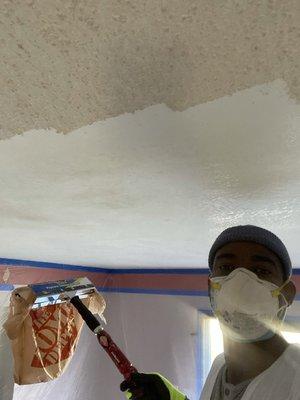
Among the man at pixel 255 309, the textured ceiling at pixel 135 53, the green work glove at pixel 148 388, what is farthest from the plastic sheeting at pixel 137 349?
the textured ceiling at pixel 135 53

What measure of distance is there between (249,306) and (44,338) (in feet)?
4.45

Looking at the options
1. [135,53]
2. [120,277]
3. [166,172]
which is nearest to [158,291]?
[120,277]

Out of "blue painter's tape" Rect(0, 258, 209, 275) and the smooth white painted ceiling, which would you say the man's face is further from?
"blue painter's tape" Rect(0, 258, 209, 275)

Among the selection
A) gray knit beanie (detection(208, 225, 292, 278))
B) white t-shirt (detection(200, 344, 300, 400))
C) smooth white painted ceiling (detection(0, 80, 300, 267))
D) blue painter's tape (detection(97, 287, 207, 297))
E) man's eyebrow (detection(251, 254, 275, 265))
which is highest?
smooth white painted ceiling (detection(0, 80, 300, 267))

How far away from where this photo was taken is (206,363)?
8.30 feet

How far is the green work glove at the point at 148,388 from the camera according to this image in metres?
1.06

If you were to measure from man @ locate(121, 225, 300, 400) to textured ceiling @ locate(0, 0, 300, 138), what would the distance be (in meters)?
0.47

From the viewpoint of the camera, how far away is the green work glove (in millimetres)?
1060

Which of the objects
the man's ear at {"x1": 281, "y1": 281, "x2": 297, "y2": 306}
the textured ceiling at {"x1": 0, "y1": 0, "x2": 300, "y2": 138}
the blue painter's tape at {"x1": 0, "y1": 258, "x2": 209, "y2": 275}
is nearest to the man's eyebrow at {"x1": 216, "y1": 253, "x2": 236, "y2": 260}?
the man's ear at {"x1": 281, "y1": 281, "x2": 297, "y2": 306}

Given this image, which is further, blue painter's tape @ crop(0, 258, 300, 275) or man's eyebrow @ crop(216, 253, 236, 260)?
blue painter's tape @ crop(0, 258, 300, 275)

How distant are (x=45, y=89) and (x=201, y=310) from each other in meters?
2.44

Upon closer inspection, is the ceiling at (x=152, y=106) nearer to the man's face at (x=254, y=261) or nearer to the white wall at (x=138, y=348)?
the man's face at (x=254, y=261)

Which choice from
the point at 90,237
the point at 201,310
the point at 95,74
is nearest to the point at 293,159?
the point at 95,74

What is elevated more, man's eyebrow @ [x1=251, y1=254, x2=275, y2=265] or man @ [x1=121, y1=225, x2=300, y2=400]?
man's eyebrow @ [x1=251, y1=254, x2=275, y2=265]
